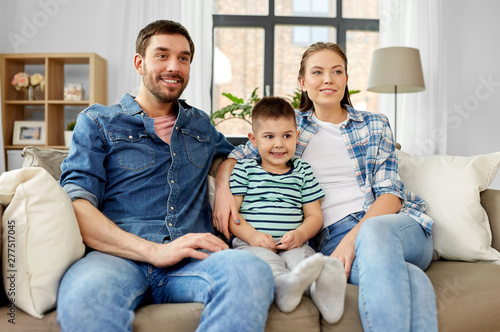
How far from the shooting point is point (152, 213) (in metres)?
1.36

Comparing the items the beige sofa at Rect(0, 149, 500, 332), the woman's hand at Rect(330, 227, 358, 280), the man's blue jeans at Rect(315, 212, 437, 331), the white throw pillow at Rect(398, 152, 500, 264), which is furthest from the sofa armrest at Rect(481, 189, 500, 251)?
the woman's hand at Rect(330, 227, 358, 280)

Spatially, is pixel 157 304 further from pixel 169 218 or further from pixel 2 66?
pixel 2 66

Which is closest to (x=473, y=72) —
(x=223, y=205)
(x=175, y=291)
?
(x=223, y=205)

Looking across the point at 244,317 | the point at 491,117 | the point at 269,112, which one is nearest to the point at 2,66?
the point at 269,112

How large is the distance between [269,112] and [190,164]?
0.33m

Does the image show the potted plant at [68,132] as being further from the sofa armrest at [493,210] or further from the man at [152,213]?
the sofa armrest at [493,210]

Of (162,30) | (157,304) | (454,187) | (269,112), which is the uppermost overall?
(162,30)

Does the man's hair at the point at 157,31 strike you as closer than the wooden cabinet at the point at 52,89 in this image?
Yes

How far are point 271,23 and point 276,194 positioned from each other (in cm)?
308

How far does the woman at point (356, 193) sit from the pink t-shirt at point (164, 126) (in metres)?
0.23

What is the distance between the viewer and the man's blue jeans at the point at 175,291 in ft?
3.14

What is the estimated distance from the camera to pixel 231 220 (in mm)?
1452

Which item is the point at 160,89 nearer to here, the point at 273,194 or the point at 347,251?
the point at 273,194

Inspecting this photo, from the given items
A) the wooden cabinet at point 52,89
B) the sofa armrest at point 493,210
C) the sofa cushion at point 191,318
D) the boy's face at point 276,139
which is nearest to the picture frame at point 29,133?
the wooden cabinet at point 52,89
